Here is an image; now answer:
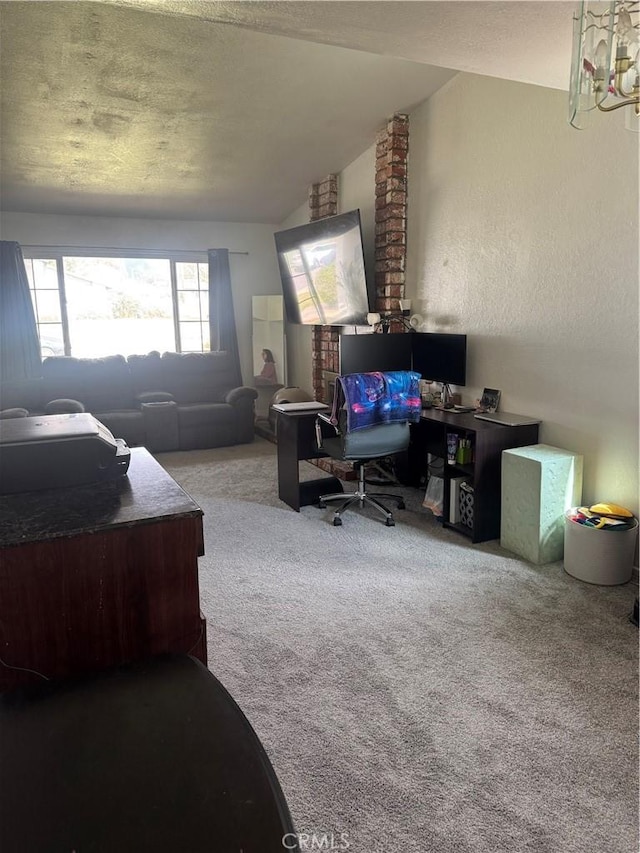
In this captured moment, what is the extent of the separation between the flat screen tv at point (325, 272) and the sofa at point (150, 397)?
115 cm

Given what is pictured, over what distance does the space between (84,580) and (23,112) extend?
13.0 feet

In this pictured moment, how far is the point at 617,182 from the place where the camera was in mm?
2789

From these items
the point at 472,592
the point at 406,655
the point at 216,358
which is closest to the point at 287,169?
the point at 216,358

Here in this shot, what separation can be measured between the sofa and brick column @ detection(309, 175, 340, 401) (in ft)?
2.49

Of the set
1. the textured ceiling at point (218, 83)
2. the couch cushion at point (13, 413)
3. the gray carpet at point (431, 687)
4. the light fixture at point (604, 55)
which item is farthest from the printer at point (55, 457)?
the couch cushion at point (13, 413)

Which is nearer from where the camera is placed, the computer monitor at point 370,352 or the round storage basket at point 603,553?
the round storage basket at point 603,553

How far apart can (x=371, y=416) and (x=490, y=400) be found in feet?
2.94

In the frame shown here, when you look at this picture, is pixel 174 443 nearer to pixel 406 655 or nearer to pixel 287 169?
pixel 287 169

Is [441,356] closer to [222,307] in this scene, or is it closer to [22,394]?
[222,307]

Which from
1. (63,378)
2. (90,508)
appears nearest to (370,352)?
(90,508)

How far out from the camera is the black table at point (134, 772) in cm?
74

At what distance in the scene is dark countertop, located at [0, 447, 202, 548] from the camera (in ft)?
4.02

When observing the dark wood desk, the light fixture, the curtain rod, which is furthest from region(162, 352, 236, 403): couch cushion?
the light fixture

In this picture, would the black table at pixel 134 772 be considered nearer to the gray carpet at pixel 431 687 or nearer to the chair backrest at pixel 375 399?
the gray carpet at pixel 431 687
